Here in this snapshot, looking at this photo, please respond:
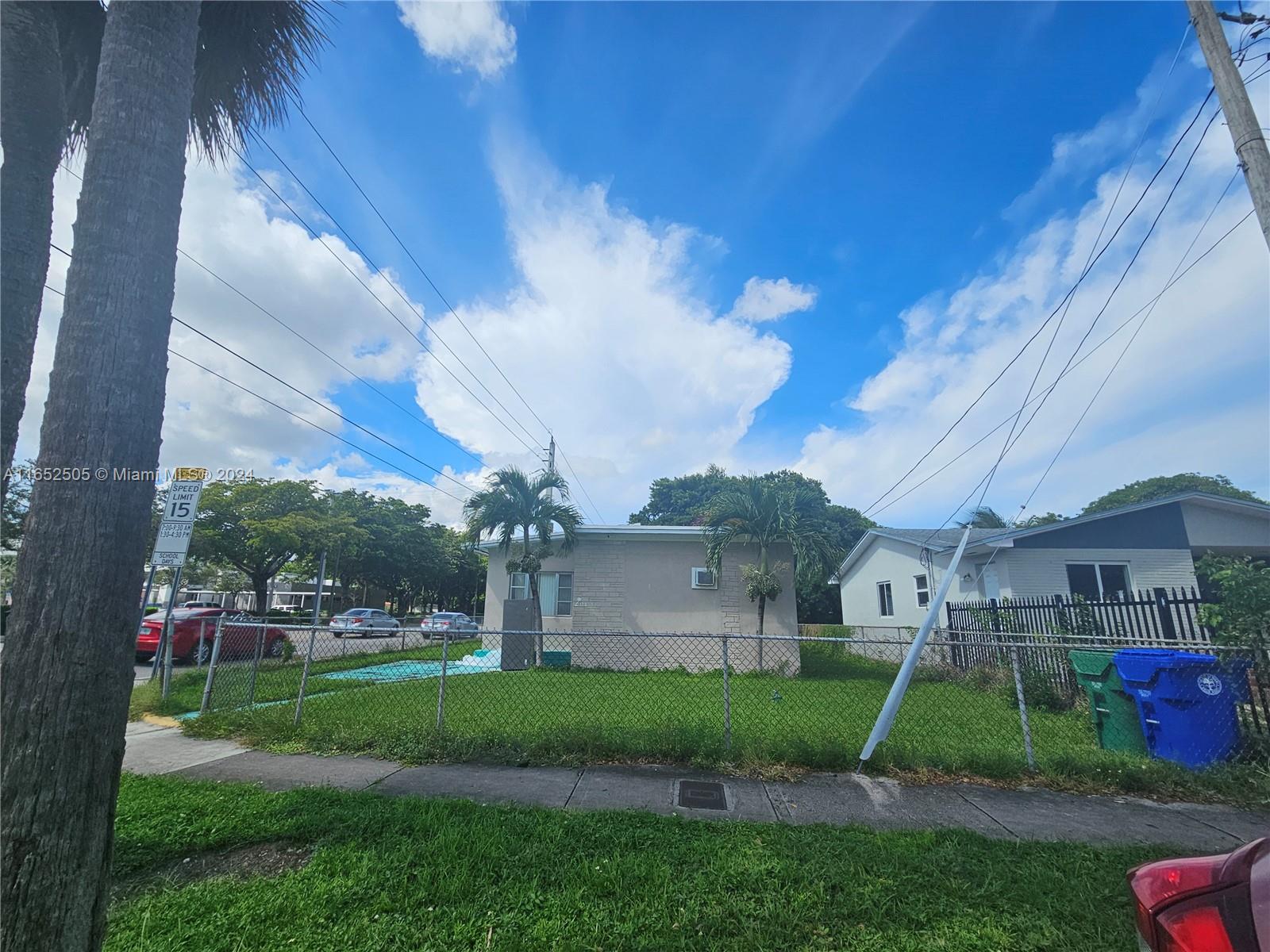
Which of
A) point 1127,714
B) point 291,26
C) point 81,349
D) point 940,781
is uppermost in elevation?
point 291,26

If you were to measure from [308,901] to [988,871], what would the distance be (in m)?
3.68

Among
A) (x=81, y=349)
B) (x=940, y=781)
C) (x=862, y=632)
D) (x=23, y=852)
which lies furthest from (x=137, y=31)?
(x=862, y=632)

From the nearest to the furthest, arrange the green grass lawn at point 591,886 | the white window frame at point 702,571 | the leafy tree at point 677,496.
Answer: the green grass lawn at point 591,886 → the white window frame at point 702,571 → the leafy tree at point 677,496

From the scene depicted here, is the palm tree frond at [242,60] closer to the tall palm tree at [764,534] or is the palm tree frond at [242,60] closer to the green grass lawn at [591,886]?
the green grass lawn at [591,886]

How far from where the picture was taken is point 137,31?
258cm

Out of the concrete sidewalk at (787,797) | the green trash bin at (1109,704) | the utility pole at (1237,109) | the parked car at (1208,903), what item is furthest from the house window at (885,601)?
the parked car at (1208,903)

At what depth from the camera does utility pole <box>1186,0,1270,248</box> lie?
4.37m

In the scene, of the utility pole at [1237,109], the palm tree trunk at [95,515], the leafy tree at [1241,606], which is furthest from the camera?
the leafy tree at [1241,606]

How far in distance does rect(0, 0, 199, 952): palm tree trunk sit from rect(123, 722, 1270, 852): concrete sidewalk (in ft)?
9.05

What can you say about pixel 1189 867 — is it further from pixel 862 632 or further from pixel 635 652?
pixel 862 632

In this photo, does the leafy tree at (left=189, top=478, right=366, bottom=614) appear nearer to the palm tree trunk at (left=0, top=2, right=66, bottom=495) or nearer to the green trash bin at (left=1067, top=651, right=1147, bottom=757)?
the palm tree trunk at (left=0, top=2, right=66, bottom=495)

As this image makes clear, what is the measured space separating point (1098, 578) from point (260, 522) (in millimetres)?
27159

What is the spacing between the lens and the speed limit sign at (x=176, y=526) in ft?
24.7

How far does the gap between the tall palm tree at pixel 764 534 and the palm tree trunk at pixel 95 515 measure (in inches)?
456
